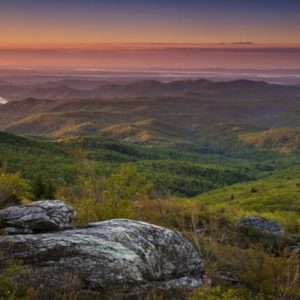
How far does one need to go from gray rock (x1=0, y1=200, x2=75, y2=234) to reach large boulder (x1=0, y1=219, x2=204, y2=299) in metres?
1.18

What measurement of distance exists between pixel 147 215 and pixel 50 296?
25.9m

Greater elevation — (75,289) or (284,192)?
(75,289)

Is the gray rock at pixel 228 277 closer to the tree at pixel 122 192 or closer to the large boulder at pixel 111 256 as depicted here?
the large boulder at pixel 111 256

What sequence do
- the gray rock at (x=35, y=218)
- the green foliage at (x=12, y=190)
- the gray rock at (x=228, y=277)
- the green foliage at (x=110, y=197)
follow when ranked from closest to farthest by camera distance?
1. the gray rock at (x=35, y=218)
2. the gray rock at (x=228, y=277)
3. the green foliage at (x=110, y=197)
4. the green foliage at (x=12, y=190)

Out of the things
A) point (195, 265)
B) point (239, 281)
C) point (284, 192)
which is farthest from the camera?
point (284, 192)

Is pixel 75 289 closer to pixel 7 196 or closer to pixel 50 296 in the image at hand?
pixel 50 296

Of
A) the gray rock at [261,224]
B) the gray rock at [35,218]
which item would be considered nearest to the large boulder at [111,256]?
the gray rock at [35,218]

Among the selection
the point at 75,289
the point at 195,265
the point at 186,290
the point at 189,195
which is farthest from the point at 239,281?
the point at 189,195

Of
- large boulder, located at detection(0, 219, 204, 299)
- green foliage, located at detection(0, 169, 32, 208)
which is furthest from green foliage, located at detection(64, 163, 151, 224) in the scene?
large boulder, located at detection(0, 219, 204, 299)

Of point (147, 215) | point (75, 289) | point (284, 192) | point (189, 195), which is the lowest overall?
point (189, 195)

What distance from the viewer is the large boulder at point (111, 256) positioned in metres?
16.0

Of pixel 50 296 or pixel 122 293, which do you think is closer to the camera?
pixel 50 296

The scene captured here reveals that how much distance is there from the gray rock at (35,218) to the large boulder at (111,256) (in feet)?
3.86

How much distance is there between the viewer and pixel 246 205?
12750cm
